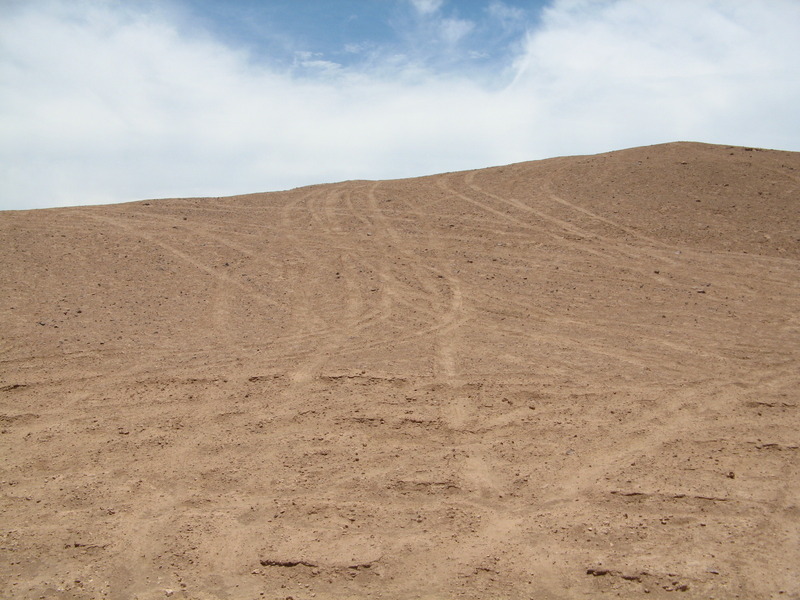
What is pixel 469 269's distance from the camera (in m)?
12.4

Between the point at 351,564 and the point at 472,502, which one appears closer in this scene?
the point at 351,564

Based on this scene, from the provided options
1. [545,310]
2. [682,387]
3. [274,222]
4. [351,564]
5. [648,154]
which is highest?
[648,154]

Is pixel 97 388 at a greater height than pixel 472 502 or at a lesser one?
greater

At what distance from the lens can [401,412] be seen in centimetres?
687

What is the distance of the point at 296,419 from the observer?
6.79 meters

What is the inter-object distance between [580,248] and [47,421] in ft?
32.7

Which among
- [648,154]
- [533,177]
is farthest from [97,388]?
[648,154]

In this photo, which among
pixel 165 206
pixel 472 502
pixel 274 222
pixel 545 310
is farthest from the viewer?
pixel 165 206

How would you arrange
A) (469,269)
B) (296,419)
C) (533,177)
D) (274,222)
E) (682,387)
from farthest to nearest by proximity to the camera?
(533,177) < (274,222) < (469,269) < (682,387) < (296,419)

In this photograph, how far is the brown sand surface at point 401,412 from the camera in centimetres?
474

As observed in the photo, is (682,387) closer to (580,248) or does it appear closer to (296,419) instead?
(296,419)

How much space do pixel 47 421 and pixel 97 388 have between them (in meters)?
0.79

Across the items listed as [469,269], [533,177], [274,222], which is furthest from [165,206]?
[533,177]

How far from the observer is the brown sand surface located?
4.74 m
